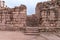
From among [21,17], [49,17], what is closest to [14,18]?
[21,17]

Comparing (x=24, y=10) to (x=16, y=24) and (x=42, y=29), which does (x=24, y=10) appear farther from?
(x=42, y=29)

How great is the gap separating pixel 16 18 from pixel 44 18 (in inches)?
71.0

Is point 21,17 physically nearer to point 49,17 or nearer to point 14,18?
point 14,18

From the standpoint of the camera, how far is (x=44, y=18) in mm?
9898

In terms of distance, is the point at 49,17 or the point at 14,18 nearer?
the point at 14,18

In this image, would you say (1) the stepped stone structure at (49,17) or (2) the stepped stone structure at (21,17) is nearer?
(2) the stepped stone structure at (21,17)

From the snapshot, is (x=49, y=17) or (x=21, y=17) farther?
(x=49, y=17)

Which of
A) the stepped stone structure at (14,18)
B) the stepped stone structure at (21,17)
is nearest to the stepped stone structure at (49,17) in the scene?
the stepped stone structure at (21,17)

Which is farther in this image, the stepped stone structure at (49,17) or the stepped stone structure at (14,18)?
the stepped stone structure at (49,17)

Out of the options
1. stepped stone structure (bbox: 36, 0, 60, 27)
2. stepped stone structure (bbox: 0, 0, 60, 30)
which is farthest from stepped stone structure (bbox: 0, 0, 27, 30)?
stepped stone structure (bbox: 36, 0, 60, 27)

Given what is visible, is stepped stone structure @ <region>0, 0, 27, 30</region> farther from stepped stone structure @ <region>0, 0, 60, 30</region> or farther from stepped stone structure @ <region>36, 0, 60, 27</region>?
stepped stone structure @ <region>36, 0, 60, 27</region>

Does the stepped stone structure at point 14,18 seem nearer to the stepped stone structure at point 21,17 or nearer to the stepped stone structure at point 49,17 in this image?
the stepped stone structure at point 21,17

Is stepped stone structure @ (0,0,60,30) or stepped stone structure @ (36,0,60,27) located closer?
stepped stone structure @ (0,0,60,30)

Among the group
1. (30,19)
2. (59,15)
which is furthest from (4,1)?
(59,15)
